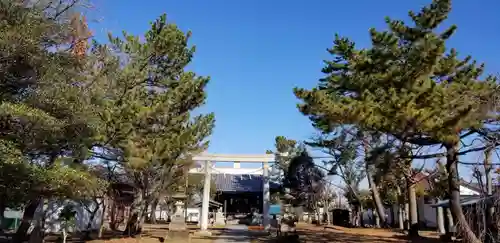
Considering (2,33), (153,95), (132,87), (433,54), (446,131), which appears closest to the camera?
(2,33)

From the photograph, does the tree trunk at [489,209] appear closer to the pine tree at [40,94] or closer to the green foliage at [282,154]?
the pine tree at [40,94]

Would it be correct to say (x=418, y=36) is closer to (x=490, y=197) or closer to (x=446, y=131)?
(x=446, y=131)

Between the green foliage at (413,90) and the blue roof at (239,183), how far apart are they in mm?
29175

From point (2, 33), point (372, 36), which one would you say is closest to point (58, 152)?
point (2, 33)

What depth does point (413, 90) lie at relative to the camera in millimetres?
11703

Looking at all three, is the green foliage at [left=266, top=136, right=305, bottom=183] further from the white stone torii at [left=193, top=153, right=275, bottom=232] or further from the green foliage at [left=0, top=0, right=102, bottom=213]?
the green foliage at [left=0, top=0, right=102, bottom=213]

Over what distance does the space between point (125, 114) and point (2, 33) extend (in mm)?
5839

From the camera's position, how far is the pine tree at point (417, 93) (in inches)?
440

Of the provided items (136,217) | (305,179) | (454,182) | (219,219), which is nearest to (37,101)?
(136,217)

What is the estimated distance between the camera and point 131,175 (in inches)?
760

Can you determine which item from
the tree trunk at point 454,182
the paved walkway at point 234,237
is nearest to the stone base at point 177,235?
the paved walkway at point 234,237

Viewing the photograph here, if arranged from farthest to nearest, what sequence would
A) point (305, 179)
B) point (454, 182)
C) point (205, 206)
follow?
point (305, 179), point (205, 206), point (454, 182)

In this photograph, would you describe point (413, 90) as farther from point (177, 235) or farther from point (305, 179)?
point (305, 179)

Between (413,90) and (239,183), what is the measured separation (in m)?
35.0
